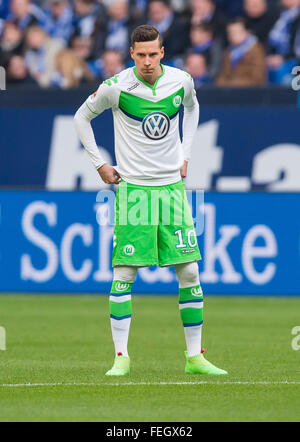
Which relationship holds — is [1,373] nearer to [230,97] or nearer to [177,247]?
[177,247]

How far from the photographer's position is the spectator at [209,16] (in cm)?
1697

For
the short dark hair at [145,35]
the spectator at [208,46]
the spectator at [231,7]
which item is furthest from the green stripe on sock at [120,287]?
the spectator at [231,7]

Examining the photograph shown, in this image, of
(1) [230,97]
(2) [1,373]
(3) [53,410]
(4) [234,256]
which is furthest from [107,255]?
(3) [53,410]

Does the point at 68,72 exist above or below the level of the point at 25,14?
below

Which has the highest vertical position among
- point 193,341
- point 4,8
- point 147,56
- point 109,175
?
point 4,8

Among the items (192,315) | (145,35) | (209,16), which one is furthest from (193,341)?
(209,16)

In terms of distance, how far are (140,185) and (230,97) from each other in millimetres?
7857

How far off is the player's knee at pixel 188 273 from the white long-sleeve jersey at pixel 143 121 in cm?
59

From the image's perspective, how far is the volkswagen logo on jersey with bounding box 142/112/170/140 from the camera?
8.05 meters

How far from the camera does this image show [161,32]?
1741 cm

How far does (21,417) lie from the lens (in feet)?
20.4

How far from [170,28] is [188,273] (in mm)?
9815

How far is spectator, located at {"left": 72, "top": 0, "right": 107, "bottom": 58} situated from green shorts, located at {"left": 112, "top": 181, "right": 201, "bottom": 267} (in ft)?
34.2

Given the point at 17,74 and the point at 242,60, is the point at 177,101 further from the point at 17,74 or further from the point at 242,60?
the point at 17,74
